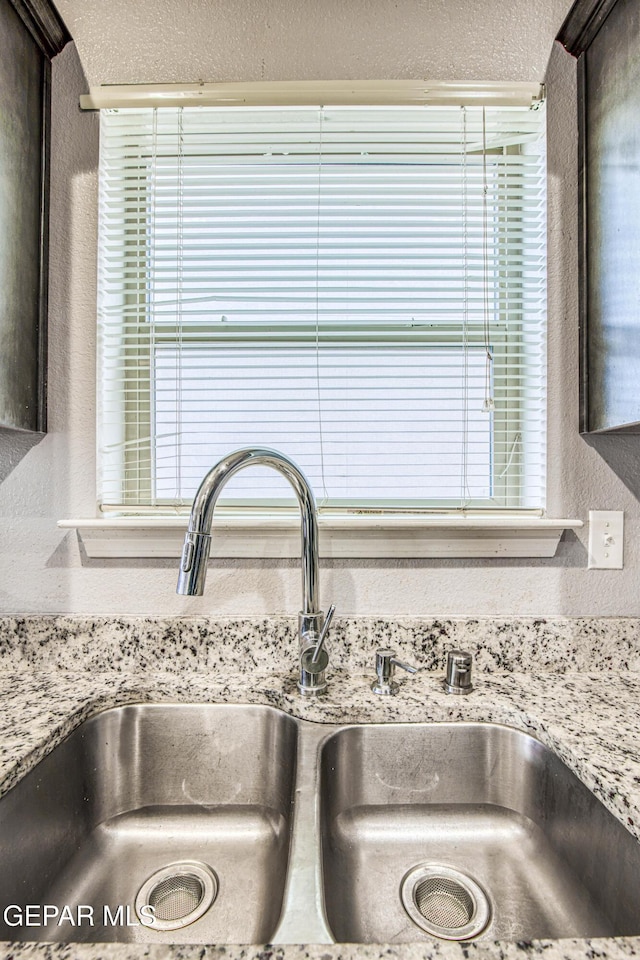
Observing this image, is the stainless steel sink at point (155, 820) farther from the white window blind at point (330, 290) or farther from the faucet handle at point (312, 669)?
the white window blind at point (330, 290)

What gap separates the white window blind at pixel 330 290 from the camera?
0.97 metres

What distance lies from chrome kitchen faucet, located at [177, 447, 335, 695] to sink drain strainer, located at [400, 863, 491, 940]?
0.29 meters

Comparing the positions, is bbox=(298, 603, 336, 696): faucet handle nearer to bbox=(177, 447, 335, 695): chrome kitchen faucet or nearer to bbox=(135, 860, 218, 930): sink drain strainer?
bbox=(177, 447, 335, 695): chrome kitchen faucet

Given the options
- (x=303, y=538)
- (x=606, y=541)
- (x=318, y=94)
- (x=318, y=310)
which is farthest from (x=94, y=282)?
(x=606, y=541)

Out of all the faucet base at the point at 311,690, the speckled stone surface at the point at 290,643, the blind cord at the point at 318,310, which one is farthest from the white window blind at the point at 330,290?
the faucet base at the point at 311,690

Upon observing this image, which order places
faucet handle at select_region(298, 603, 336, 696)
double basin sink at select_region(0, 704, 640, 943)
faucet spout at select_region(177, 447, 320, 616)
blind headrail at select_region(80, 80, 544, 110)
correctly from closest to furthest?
double basin sink at select_region(0, 704, 640, 943) → faucet spout at select_region(177, 447, 320, 616) → faucet handle at select_region(298, 603, 336, 696) → blind headrail at select_region(80, 80, 544, 110)

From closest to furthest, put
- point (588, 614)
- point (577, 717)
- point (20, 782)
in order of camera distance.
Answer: point (20, 782), point (577, 717), point (588, 614)

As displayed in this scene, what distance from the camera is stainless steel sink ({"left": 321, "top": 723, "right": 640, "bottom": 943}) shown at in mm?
607

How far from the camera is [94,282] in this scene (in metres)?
0.99

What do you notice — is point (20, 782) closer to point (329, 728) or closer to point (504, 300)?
point (329, 728)

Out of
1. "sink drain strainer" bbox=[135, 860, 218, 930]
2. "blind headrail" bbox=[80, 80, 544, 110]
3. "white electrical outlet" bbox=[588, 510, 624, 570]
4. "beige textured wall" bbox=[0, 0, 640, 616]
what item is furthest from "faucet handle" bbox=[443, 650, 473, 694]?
"blind headrail" bbox=[80, 80, 544, 110]

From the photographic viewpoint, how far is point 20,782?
0.64m

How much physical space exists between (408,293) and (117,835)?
1102 millimetres

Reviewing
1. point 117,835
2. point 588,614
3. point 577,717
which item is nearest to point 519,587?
point 588,614
